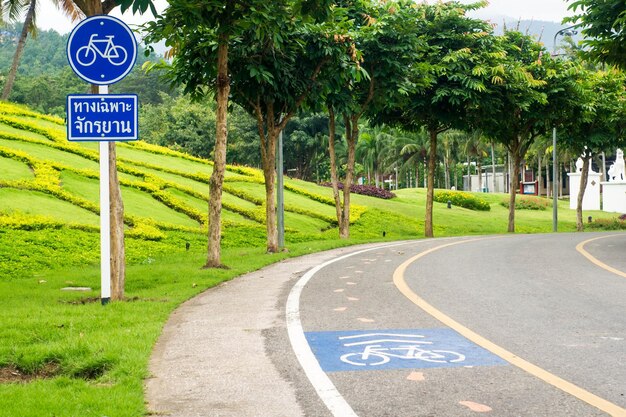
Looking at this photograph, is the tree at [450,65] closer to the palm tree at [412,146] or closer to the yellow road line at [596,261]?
the yellow road line at [596,261]

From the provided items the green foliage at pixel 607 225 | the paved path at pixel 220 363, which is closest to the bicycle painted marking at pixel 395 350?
the paved path at pixel 220 363

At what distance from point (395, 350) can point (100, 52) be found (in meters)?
5.64

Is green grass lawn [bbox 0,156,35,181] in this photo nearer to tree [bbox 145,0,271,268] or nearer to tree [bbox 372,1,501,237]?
tree [bbox 145,0,271,268]

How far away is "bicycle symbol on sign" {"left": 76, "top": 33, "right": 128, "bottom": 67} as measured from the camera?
9.45 m

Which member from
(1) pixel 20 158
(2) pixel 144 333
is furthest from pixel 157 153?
(2) pixel 144 333

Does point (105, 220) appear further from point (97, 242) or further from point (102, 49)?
point (97, 242)

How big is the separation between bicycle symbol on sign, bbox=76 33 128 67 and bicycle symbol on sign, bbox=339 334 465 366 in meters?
4.89

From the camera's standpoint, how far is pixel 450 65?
92.7ft

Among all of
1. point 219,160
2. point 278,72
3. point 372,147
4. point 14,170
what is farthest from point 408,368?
→ point 372,147

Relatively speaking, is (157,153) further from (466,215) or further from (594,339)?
(594,339)

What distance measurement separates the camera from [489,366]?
585 cm

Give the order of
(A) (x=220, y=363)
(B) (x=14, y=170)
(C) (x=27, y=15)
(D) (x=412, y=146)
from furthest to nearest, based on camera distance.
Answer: (D) (x=412, y=146), (C) (x=27, y=15), (B) (x=14, y=170), (A) (x=220, y=363)

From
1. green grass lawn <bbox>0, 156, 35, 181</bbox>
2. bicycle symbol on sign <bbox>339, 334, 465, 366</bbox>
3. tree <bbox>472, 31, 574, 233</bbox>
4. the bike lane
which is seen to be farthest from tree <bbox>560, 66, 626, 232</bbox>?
bicycle symbol on sign <bbox>339, 334, 465, 366</bbox>

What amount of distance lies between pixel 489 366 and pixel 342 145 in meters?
66.6
